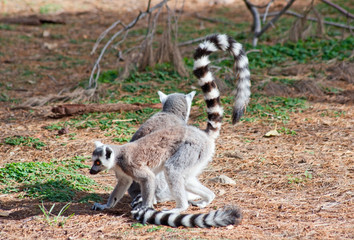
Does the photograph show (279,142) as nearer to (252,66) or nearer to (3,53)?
(252,66)

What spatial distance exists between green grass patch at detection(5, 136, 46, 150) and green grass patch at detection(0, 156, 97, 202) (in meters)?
0.87

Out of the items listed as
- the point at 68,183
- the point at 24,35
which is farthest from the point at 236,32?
the point at 68,183

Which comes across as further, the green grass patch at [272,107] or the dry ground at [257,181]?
the green grass patch at [272,107]

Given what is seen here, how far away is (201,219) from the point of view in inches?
152

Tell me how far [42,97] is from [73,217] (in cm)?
475

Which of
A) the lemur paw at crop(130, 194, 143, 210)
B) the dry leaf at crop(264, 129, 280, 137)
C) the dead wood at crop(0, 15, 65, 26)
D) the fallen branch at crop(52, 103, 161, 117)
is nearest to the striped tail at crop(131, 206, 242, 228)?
the lemur paw at crop(130, 194, 143, 210)

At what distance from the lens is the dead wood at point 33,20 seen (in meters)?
14.8

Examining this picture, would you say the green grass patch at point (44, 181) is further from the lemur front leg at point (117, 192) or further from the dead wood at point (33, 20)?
the dead wood at point (33, 20)

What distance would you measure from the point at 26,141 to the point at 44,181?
5.38ft

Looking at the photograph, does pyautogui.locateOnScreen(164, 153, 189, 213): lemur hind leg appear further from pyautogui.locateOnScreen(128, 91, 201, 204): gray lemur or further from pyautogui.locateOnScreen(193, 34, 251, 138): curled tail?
pyautogui.locateOnScreen(193, 34, 251, 138): curled tail

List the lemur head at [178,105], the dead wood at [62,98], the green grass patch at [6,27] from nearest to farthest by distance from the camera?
the lemur head at [178,105] < the dead wood at [62,98] < the green grass patch at [6,27]

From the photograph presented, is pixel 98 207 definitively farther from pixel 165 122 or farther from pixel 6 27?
pixel 6 27

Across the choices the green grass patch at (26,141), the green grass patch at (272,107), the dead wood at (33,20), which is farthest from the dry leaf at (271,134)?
the dead wood at (33,20)

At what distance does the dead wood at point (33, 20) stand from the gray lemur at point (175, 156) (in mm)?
11498
